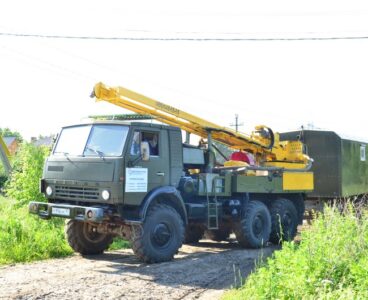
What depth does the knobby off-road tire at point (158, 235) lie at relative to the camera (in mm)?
8875

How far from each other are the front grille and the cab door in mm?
610

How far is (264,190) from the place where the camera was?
12141mm

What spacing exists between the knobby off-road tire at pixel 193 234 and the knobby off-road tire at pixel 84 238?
9.41 ft

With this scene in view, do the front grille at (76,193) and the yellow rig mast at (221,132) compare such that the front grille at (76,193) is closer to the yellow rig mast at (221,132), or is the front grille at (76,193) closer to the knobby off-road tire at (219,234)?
the yellow rig mast at (221,132)

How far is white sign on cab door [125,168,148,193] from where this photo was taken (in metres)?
8.84

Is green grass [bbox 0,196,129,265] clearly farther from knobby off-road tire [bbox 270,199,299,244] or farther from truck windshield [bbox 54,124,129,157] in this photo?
knobby off-road tire [bbox 270,199,299,244]

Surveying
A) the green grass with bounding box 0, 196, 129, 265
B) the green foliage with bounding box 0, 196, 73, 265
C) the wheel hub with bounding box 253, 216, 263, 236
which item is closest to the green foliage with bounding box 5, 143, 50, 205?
the green grass with bounding box 0, 196, 129, 265

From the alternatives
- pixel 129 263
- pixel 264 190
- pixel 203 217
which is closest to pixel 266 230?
pixel 264 190

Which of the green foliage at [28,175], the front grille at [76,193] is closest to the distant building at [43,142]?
the green foliage at [28,175]

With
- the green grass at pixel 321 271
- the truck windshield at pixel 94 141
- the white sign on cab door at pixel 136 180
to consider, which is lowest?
the green grass at pixel 321 271

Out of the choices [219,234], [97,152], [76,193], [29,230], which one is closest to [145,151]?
[97,152]

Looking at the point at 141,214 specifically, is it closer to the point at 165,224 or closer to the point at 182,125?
the point at 165,224

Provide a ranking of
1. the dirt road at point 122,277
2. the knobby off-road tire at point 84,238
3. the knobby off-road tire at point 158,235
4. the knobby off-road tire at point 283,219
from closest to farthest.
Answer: the dirt road at point 122,277 → the knobby off-road tire at point 158,235 → the knobby off-road tire at point 84,238 → the knobby off-road tire at point 283,219

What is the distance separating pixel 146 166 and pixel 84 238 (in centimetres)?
213
